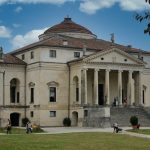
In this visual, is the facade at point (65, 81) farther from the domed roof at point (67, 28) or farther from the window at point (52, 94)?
the domed roof at point (67, 28)

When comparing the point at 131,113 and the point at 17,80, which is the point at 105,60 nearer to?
the point at 131,113

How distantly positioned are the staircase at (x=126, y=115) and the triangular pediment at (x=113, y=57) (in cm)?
678

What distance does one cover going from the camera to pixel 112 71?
7062cm

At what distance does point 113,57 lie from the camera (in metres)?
68.6

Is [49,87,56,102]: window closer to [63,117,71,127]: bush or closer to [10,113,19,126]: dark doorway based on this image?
[63,117,71,127]: bush

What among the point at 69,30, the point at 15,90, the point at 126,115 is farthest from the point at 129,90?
the point at 15,90

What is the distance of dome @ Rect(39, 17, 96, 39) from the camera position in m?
78.6

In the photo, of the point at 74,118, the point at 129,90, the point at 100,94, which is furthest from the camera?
the point at 100,94

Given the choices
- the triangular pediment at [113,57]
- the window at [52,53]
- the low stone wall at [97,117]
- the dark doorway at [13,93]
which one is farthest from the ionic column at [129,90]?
the dark doorway at [13,93]

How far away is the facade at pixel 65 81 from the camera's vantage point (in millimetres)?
67312

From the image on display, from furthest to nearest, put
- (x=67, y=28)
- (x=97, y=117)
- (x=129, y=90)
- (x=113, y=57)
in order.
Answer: (x=67, y=28) < (x=129, y=90) < (x=113, y=57) < (x=97, y=117)

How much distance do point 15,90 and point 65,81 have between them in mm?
7881

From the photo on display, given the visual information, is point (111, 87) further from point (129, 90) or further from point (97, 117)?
point (97, 117)

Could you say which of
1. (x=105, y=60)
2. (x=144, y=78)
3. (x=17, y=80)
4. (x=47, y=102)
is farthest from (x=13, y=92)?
(x=144, y=78)
